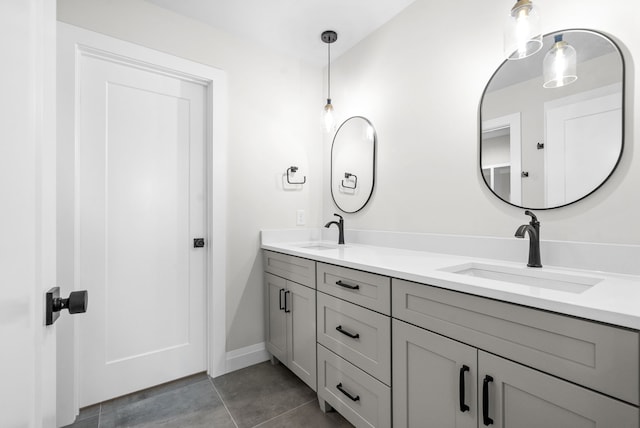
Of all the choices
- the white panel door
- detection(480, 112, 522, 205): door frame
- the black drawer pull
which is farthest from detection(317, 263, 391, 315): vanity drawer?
the white panel door

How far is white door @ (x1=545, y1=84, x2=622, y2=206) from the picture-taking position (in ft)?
3.87

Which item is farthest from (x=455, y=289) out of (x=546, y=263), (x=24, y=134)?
(x=24, y=134)

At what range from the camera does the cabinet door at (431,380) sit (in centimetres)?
99

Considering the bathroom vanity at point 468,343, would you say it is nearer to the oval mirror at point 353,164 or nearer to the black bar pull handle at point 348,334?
the black bar pull handle at point 348,334

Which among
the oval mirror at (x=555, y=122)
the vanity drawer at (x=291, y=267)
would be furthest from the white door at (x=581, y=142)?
the vanity drawer at (x=291, y=267)

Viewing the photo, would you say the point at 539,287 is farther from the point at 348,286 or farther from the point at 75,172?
the point at 75,172

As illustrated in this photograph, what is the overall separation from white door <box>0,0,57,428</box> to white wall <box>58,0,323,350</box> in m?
1.63

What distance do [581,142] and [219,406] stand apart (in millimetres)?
2286

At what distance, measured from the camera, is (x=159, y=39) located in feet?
6.33

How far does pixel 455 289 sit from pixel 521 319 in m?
0.20

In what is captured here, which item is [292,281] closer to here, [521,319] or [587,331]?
[521,319]

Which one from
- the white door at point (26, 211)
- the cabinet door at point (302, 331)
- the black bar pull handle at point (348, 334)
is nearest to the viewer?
the white door at point (26, 211)

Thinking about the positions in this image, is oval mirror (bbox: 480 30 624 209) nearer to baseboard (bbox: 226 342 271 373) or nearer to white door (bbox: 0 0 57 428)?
white door (bbox: 0 0 57 428)

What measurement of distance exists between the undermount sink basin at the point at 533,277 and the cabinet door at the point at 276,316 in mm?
1172
